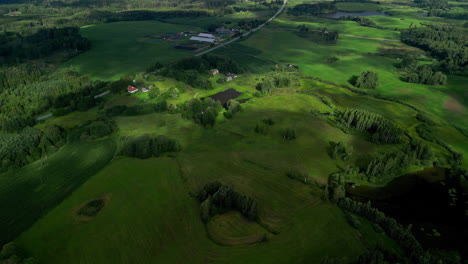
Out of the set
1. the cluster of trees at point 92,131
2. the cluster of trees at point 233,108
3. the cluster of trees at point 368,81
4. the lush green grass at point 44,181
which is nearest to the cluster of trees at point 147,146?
the lush green grass at point 44,181

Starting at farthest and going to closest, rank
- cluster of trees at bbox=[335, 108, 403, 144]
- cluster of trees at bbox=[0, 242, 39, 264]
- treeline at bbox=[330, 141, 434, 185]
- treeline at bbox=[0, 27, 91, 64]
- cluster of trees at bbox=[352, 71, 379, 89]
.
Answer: treeline at bbox=[0, 27, 91, 64]
cluster of trees at bbox=[352, 71, 379, 89]
cluster of trees at bbox=[335, 108, 403, 144]
treeline at bbox=[330, 141, 434, 185]
cluster of trees at bbox=[0, 242, 39, 264]

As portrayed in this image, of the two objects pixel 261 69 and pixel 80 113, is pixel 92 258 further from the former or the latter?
pixel 261 69

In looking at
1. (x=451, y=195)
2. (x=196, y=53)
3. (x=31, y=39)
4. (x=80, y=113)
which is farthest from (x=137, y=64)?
(x=451, y=195)

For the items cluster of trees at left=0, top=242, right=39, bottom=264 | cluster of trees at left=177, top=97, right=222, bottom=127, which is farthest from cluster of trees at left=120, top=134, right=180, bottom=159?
cluster of trees at left=0, top=242, right=39, bottom=264

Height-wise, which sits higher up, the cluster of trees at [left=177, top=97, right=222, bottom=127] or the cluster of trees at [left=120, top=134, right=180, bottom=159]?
the cluster of trees at [left=177, top=97, right=222, bottom=127]

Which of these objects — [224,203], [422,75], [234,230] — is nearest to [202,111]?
[224,203]

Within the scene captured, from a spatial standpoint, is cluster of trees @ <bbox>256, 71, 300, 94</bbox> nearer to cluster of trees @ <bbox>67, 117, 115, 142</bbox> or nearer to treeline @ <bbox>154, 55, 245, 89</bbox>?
treeline @ <bbox>154, 55, 245, 89</bbox>
